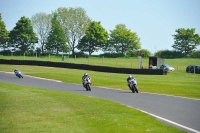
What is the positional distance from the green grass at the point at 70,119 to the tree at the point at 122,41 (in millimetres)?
95327

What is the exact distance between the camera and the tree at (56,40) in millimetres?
110250

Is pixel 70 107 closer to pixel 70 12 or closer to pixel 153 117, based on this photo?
pixel 153 117

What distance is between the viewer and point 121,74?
51.0m

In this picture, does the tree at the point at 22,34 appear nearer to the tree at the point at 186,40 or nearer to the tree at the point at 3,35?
the tree at the point at 3,35

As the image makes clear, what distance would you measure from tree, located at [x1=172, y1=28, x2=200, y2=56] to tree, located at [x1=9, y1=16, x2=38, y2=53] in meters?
36.5

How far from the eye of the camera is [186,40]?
10875 centimetres

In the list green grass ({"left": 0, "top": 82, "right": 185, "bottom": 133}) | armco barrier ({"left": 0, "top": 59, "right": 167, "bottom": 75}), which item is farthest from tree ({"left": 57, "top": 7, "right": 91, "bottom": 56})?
green grass ({"left": 0, "top": 82, "right": 185, "bottom": 133})

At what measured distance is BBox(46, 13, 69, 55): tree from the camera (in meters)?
110

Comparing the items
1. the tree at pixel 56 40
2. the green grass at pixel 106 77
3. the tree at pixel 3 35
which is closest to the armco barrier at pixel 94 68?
the green grass at pixel 106 77

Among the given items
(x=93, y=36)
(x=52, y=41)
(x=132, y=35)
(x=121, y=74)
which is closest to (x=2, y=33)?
(x=52, y=41)

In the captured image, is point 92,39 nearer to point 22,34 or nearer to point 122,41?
point 122,41

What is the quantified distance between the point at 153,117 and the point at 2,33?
90.3 meters

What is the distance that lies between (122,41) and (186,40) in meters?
17.0

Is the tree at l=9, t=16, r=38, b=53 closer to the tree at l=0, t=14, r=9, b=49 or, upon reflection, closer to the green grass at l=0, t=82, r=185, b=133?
the tree at l=0, t=14, r=9, b=49
